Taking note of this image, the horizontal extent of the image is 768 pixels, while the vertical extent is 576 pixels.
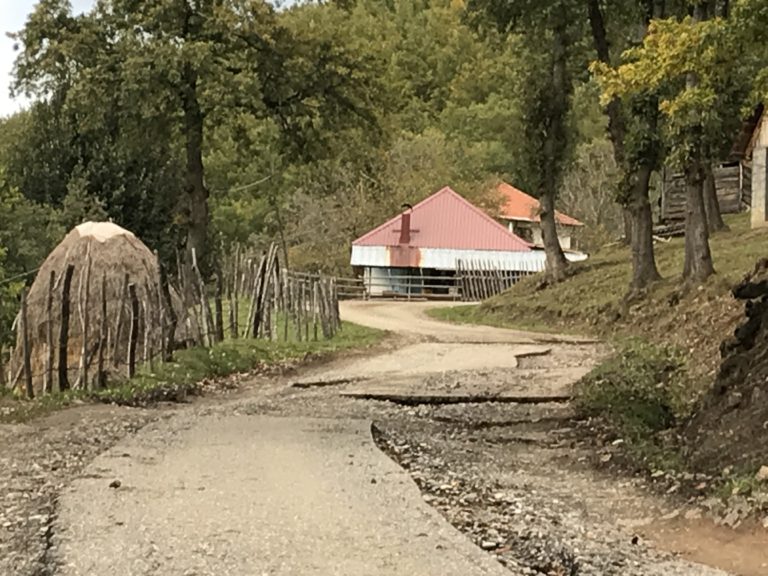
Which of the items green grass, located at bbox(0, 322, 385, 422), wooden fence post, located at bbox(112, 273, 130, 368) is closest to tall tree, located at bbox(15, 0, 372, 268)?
green grass, located at bbox(0, 322, 385, 422)

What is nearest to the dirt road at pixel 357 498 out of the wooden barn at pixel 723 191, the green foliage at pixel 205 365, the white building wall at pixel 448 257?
the green foliage at pixel 205 365

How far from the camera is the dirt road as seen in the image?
645 cm

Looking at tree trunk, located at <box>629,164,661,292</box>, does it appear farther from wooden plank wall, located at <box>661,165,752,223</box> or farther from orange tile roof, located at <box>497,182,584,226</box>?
orange tile roof, located at <box>497,182,584,226</box>

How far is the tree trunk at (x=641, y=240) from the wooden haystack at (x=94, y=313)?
42.2 ft

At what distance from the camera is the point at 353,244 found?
57.7 m

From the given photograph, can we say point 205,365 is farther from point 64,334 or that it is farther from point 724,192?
point 724,192

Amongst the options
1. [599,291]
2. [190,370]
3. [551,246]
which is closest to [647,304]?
[599,291]

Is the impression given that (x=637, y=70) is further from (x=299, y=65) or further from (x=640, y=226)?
(x=299, y=65)

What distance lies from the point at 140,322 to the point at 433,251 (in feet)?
133

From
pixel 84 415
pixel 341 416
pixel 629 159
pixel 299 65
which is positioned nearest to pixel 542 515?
pixel 341 416

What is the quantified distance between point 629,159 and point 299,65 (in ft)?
30.7

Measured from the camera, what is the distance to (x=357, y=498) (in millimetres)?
7969

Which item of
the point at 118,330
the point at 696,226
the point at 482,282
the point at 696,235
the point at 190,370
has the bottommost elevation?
the point at 190,370

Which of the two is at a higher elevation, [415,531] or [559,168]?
[559,168]
